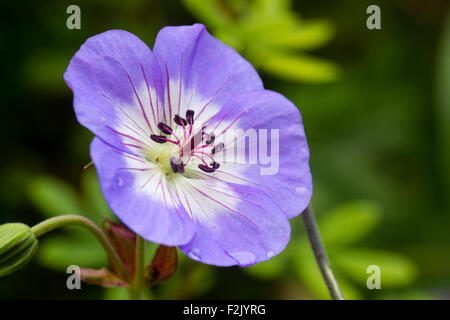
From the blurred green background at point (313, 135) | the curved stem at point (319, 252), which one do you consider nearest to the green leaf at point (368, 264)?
the blurred green background at point (313, 135)

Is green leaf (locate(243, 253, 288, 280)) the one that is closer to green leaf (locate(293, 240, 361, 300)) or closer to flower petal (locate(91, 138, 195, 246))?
green leaf (locate(293, 240, 361, 300))

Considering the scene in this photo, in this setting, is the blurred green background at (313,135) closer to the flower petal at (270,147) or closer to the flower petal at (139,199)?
the flower petal at (270,147)

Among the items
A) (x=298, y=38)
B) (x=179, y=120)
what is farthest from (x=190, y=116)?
(x=298, y=38)

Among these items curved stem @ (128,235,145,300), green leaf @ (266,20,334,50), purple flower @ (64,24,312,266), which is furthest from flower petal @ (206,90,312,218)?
green leaf @ (266,20,334,50)

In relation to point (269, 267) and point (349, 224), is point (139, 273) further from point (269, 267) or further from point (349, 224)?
point (349, 224)

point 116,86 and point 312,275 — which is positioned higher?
point 116,86

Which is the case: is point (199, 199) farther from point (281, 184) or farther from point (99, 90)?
point (99, 90)
